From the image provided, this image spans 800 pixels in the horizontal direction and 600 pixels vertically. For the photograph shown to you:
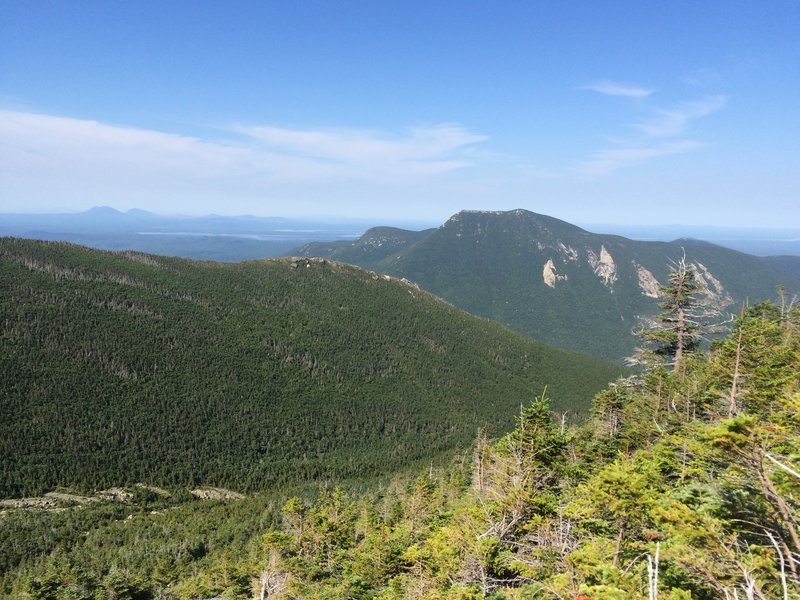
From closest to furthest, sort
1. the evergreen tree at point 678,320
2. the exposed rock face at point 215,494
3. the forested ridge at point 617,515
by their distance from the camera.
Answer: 1. the forested ridge at point 617,515
2. the evergreen tree at point 678,320
3. the exposed rock face at point 215,494

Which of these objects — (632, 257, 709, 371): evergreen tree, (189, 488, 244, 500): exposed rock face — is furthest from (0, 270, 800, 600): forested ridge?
(189, 488, 244, 500): exposed rock face

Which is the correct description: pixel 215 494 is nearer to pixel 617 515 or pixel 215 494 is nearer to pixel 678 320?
pixel 678 320

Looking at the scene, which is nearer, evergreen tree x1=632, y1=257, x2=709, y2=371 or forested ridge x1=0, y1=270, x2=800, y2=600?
forested ridge x1=0, y1=270, x2=800, y2=600

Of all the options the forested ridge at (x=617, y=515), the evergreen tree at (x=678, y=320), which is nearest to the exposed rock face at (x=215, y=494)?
the forested ridge at (x=617, y=515)

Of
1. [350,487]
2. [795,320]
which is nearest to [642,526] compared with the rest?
[795,320]

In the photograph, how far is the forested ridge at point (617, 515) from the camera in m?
9.88

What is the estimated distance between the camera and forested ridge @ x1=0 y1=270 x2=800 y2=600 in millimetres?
9875

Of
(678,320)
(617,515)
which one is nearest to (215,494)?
(678,320)

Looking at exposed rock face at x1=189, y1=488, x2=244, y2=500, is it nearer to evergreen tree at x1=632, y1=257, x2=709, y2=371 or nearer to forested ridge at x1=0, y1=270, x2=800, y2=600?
forested ridge at x1=0, y1=270, x2=800, y2=600

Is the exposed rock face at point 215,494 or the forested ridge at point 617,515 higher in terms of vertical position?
the forested ridge at point 617,515

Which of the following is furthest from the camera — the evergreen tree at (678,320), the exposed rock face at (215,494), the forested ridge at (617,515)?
the exposed rock face at (215,494)

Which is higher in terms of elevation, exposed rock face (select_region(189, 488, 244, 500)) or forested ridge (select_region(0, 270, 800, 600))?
forested ridge (select_region(0, 270, 800, 600))

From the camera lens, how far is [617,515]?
1522 centimetres

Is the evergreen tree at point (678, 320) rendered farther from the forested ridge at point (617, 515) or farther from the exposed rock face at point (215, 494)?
the exposed rock face at point (215, 494)
